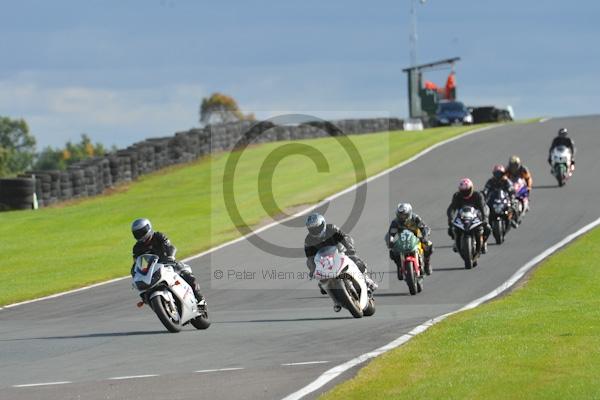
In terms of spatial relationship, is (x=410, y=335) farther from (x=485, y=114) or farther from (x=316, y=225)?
(x=485, y=114)

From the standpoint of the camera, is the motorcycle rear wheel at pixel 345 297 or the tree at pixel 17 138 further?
the tree at pixel 17 138

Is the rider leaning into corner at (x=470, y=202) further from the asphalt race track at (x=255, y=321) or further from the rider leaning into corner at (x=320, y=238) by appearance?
the rider leaning into corner at (x=320, y=238)

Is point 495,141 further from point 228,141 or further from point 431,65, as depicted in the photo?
point 431,65

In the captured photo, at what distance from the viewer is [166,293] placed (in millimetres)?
16078

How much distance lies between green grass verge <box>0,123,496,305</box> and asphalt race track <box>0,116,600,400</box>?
1514 millimetres

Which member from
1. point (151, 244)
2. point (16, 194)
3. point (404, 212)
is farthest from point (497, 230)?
point (16, 194)

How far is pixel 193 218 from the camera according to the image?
120 ft

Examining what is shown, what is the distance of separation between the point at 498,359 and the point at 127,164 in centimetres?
3713

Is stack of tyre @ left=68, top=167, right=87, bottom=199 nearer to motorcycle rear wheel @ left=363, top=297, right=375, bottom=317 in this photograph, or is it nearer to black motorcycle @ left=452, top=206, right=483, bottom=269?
black motorcycle @ left=452, top=206, right=483, bottom=269

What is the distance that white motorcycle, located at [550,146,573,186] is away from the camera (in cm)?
3700

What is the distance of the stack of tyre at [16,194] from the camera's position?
135ft

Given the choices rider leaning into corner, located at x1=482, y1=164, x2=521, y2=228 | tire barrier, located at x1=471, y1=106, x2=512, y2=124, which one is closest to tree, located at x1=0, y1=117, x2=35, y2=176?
tire barrier, located at x1=471, y1=106, x2=512, y2=124

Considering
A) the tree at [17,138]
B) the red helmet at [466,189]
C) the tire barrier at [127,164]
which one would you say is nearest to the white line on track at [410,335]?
the red helmet at [466,189]

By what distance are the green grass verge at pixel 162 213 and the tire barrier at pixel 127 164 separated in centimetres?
48
